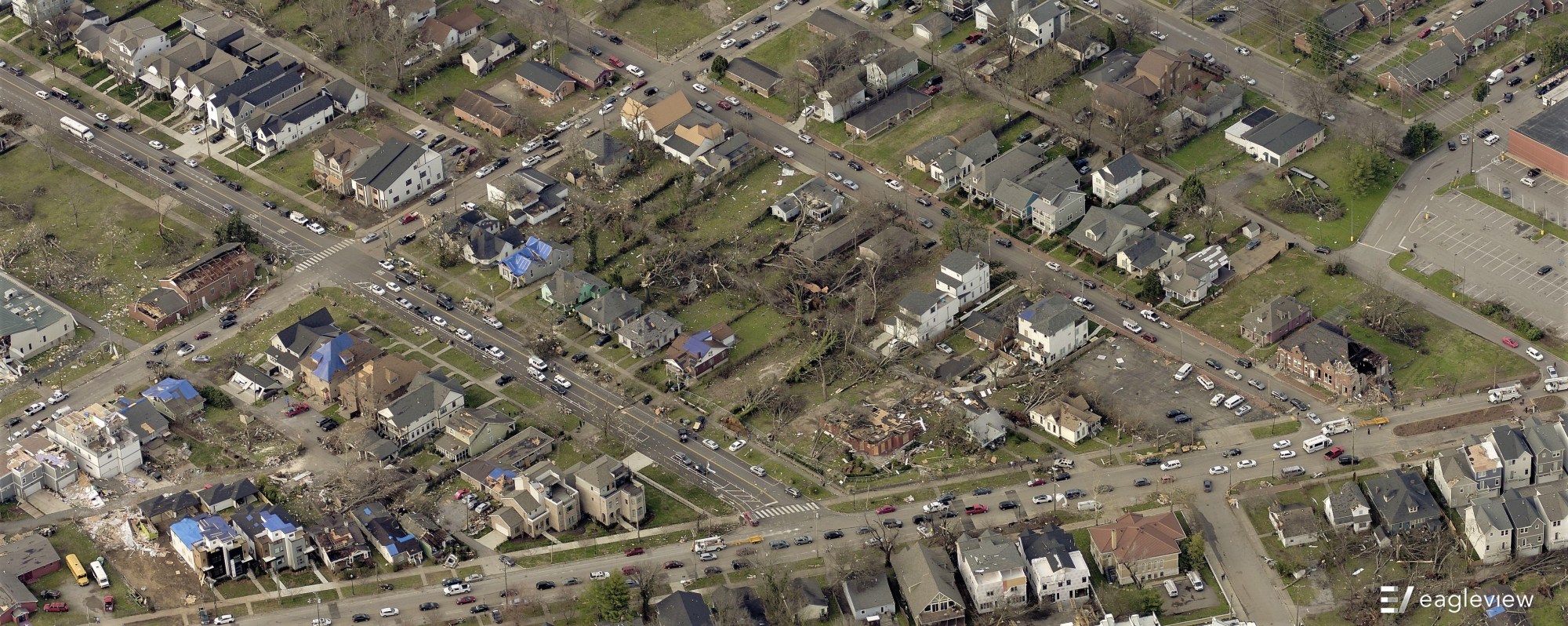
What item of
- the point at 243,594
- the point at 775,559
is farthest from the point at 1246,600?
the point at 243,594

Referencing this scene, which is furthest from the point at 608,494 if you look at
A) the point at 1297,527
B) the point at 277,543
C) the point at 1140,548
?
the point at 1297,527

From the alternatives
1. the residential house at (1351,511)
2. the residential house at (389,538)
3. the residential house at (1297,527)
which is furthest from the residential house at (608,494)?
the residential house at (1351,511)

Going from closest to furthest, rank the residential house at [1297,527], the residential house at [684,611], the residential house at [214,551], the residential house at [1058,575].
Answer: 1. the residential house at [684,611]
2. the residential house at [1058,575]
3. the residential house at [1297,527]
4. the residential house at [214,551]

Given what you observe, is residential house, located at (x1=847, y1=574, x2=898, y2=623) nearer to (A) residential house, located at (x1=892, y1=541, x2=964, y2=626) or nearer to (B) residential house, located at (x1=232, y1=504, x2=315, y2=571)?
(A) residential house, located at (x1=892, y1=541, x2=964, y2=626)

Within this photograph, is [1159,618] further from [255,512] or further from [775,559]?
[255,512]

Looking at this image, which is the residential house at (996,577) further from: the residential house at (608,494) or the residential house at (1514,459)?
the residential house at (1514,459)

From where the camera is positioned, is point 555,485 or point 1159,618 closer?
point 1159,618
